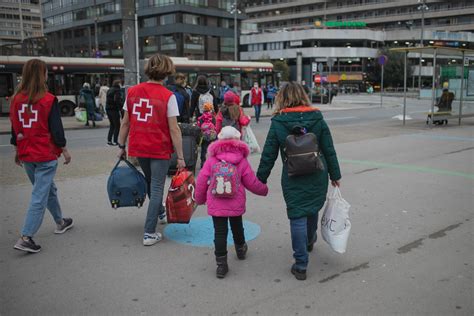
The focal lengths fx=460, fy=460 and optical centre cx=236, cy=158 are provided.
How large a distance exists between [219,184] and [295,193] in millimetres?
653

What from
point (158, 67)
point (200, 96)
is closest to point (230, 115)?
point (200, 96)

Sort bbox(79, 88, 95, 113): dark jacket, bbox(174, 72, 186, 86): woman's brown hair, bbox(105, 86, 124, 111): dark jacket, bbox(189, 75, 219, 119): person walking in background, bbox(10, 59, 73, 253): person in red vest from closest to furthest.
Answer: bbox(10, 59, 73, 253): person in red vest, bbox(174, 72, 186, 86): woman's brown hair, bbox(189, 75, 219, 119): person walking in background, bbox(105, 86, 124, 111): dark jacket, bbox(79, 88, 95, 113): dark jacket

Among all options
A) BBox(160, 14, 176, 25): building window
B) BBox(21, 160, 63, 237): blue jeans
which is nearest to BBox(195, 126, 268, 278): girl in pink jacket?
BBox(21, 160, 63, 237): blue jeans

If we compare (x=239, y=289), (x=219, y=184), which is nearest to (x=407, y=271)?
(x=239, y=289)

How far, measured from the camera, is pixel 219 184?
3922 millimetres

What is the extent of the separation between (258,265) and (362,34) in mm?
84805

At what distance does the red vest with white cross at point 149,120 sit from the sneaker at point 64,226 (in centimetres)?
131

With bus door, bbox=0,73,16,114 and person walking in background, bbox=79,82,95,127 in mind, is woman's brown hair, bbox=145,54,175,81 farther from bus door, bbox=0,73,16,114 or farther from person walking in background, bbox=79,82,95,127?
bus door, bbox=0,73,16,114

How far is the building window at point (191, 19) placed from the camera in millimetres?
70056

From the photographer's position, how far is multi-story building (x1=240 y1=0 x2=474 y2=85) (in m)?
81.4

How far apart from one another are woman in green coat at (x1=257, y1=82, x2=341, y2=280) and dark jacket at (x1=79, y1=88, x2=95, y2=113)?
1433 centimetres

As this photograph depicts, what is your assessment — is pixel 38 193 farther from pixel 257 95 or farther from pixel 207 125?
pixel 257 95

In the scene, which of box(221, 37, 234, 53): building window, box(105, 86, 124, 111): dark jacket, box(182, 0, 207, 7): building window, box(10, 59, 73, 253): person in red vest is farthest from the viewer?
box(221, 37, 234, 53): building window

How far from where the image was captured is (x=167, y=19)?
70688 millimetres
